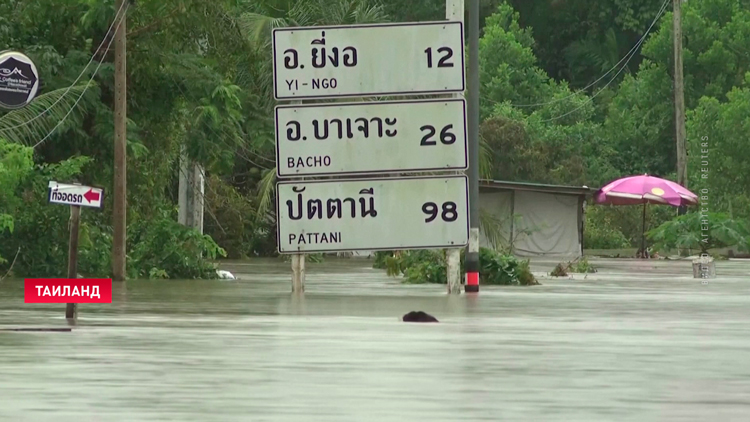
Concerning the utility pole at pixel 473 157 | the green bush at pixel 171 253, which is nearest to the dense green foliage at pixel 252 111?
the green bush at pixel 171 253

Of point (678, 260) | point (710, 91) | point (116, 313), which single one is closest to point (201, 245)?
point (116, 313)

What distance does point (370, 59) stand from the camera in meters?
23.8

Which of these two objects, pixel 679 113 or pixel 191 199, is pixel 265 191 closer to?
pixel 191 199

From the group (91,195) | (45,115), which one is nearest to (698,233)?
(45,115)

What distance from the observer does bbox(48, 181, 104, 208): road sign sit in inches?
601

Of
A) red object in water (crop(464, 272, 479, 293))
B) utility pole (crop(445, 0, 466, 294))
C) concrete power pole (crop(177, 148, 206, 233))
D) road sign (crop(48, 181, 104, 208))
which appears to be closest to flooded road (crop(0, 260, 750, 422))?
road sign (crop(48, 181, 104, 208))

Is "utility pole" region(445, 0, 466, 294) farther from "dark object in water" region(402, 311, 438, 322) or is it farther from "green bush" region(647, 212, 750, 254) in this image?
"green bush" region(647, 212, 750, 254)

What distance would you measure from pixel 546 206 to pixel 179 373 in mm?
45352

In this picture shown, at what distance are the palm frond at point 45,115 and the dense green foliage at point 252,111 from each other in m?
0.04

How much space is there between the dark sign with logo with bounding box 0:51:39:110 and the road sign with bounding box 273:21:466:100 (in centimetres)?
735

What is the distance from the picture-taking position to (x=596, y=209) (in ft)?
210

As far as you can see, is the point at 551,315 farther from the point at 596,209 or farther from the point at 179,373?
the point at 596,209

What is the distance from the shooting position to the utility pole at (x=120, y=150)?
30531mm
